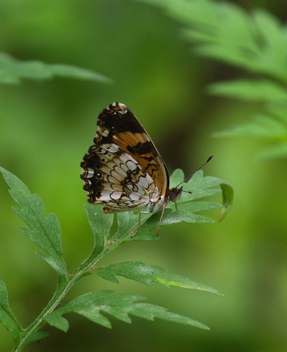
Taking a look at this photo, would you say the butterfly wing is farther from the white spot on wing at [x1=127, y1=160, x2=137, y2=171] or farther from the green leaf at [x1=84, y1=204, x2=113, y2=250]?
the green leaf at [x1=84, y1=204, x2=113, y2=250]

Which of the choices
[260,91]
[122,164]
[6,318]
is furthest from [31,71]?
[260,91]

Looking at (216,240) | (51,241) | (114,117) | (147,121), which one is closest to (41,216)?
(51,241)

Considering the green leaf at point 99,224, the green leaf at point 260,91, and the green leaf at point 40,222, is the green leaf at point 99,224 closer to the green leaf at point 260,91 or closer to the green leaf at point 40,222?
the green leaf at point 40,222

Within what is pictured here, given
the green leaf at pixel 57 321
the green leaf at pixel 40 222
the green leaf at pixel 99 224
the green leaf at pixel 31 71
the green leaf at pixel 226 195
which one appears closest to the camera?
the green leaf at pixel 57 321

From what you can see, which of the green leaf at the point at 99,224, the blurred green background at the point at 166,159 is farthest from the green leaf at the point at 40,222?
the blurred green background at the point at 166,159

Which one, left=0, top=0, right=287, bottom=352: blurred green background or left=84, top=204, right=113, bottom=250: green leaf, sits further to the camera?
left=0, top=0, right=287, bottom=352: blurred green background

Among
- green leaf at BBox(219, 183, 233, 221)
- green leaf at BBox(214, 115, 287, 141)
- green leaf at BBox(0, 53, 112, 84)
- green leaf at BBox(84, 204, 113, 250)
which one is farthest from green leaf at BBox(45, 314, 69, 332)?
green leaf at BBox(214, 115, 287, 141)
